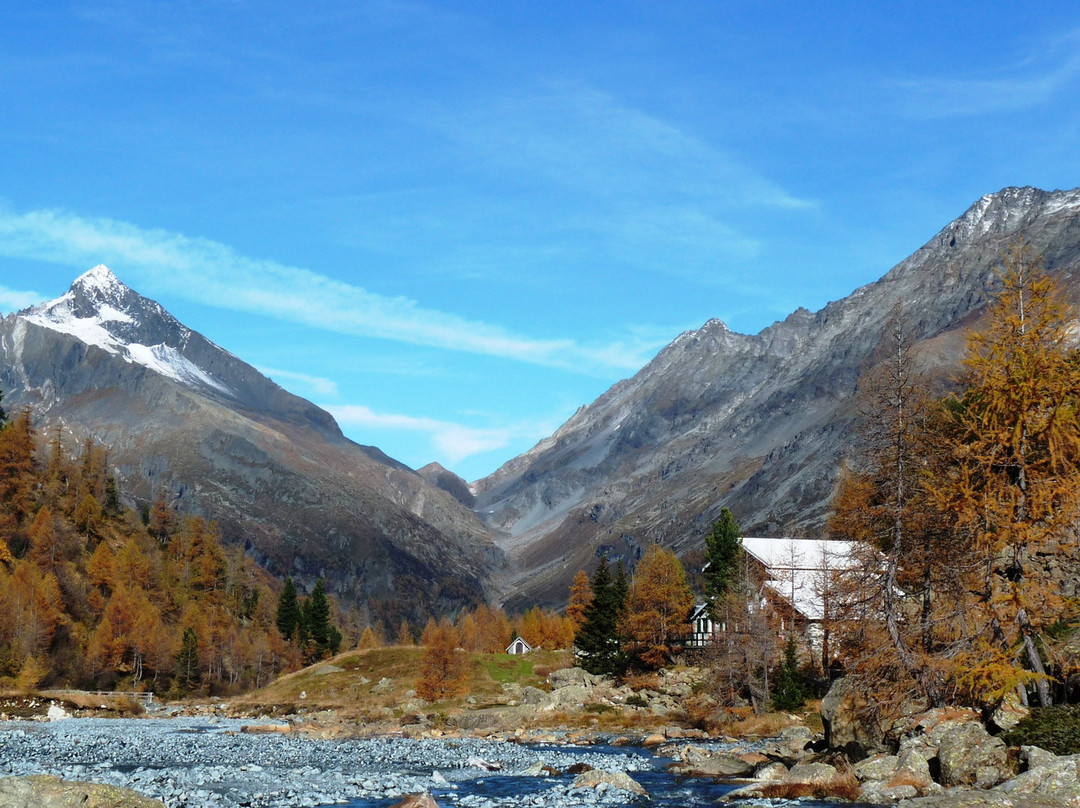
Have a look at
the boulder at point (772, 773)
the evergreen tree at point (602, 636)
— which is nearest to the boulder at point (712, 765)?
the boulder at point (772, 773)

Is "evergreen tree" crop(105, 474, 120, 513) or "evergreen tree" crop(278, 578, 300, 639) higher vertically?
"evergreen tree" crop(105, 474, 120, 513)

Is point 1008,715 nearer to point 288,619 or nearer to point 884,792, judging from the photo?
point 884,792

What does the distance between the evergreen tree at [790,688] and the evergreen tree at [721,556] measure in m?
24.6

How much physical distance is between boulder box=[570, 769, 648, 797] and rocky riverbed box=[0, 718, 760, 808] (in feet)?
0.26

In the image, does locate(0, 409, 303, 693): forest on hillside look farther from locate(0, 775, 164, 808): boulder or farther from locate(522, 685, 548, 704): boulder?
locate(0, 775, 164, 808): boulder

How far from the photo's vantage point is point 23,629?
113m

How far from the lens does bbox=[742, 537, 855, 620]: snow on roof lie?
270 ft

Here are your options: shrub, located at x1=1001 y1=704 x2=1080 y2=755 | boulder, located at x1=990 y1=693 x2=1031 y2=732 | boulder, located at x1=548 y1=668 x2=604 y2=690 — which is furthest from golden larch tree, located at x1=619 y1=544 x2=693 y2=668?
shrub, located at x1=1001 y1=704 x2=1080 y2=755

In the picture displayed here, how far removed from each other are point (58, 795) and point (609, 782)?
22689mm

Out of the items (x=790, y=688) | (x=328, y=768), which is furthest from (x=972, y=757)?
(x=790, y=688)

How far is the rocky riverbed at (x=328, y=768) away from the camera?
37.0 meters

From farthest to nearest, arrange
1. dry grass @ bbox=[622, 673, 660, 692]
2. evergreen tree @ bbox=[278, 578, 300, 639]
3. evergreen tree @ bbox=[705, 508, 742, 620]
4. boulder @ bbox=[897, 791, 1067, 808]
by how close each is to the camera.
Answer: evergreen tree @ bbox=[278, 578, 300, 639] < evergreen tree @ bbox=[705, 508, 742, 620] < dry grass @ bbox=[622, 673, 660, 692] < boulder @ bbox=[897, 791, 1067, 808]

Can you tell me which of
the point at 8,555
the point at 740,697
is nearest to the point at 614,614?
the point at 740,697

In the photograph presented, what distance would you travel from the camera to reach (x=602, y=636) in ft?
325
